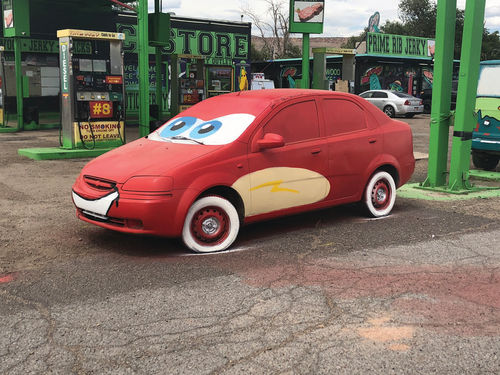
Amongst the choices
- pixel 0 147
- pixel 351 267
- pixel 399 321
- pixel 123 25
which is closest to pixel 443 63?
pixel 351 267

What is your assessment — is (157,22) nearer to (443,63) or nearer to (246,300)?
(443,63)

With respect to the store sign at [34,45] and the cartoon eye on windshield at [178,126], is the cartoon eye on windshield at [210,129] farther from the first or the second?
the store sign at [34,45]

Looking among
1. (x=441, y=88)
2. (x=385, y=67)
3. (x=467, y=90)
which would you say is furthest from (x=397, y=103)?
(x=467, y=90)

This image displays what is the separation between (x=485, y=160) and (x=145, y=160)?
8007mm

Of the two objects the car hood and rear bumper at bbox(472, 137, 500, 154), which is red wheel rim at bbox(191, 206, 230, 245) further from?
Answer: rear bumper at bbox(472, 137, 500, 154)

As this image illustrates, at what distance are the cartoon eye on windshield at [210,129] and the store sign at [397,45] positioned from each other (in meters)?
30.6

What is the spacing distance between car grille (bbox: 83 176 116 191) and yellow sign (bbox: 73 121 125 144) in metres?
7.33

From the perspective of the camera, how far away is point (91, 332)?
398cm

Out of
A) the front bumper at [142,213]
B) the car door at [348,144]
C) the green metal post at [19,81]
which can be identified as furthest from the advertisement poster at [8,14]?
the front bumper at [142,213]

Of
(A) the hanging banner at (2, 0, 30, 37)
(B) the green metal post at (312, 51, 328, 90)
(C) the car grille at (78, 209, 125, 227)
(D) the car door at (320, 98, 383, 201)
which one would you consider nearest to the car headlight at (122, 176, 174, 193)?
(C) the car grille at (78, 209, 125, 227)

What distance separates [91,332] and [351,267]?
248cm

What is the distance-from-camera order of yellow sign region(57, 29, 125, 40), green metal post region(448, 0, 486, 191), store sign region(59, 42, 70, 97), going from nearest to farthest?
green metal post region(448, 0, 486, 191) → yellow sign region(57, 29, 125, 40) → store sign region(59, 42, 70, 97)

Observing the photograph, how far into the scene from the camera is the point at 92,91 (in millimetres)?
12953

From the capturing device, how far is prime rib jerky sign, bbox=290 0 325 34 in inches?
587
